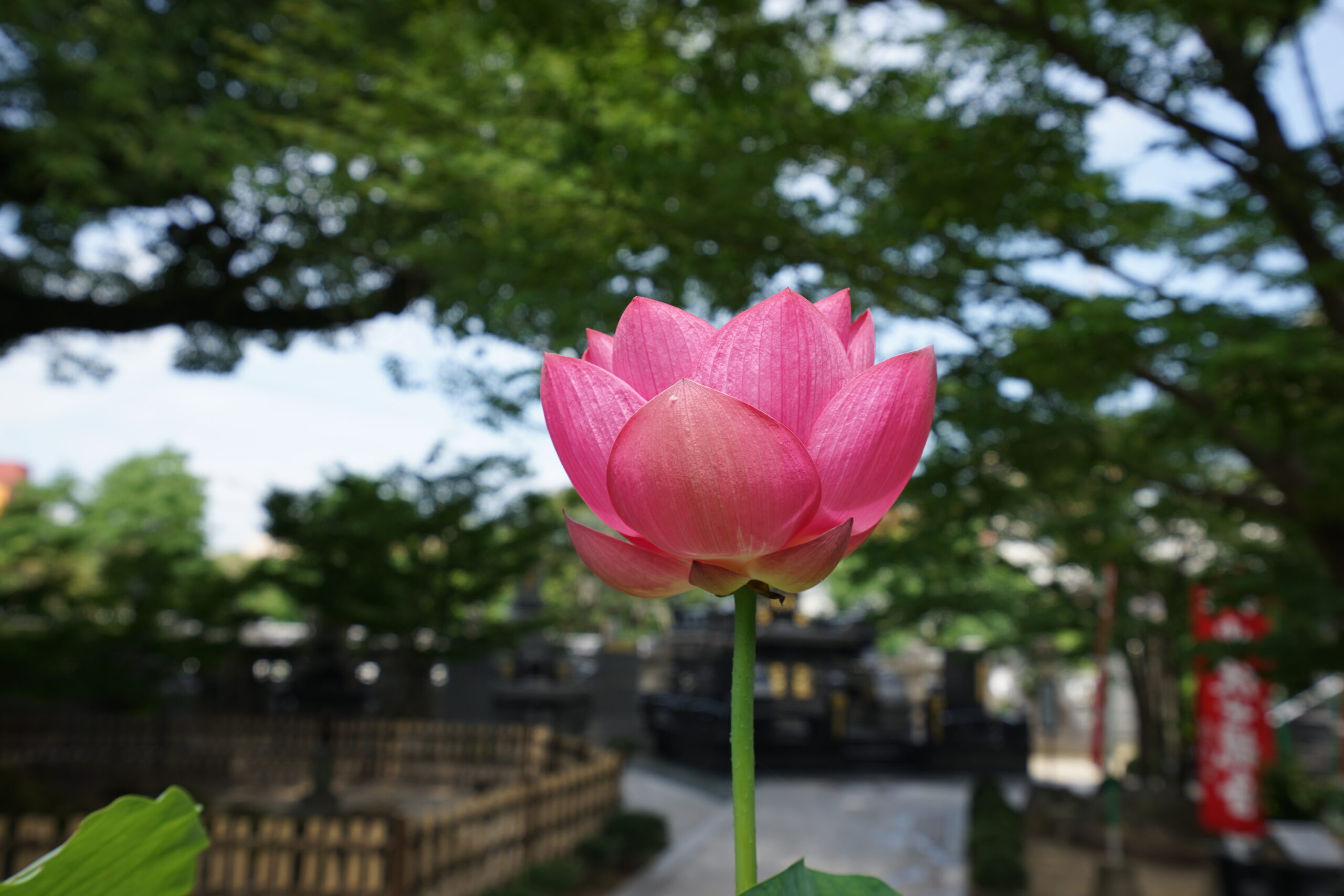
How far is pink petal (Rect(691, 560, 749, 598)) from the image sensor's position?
1.80 feet

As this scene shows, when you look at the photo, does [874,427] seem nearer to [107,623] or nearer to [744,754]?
[744,754]

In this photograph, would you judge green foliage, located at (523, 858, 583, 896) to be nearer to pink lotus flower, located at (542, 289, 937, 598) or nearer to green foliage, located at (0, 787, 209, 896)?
green foliage, located at (0, 787, 209, 896)

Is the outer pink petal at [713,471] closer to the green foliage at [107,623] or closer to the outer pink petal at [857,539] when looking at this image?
the outer pink petal at [857,539]

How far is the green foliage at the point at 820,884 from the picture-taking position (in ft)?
1.81

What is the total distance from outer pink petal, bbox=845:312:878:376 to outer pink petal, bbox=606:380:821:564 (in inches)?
6.2

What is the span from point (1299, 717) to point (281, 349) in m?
20.0

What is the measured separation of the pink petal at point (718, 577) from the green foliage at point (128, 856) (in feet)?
1.22

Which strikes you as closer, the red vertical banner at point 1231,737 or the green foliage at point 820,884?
the green foliage at point 820,884

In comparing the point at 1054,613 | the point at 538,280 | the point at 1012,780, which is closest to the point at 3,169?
the point at 538,280

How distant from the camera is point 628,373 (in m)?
0.61

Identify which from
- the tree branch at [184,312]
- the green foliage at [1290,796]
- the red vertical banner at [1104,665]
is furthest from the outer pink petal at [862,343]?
the green foliage at [1290,796]

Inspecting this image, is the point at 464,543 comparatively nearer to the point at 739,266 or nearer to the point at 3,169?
the point at 3,169

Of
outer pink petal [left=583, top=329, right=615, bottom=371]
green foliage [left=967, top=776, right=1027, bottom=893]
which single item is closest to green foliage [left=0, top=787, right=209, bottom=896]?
outer pink petal [left=583, top=329, right=615, bottom=371]

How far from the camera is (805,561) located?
53 centimetres
